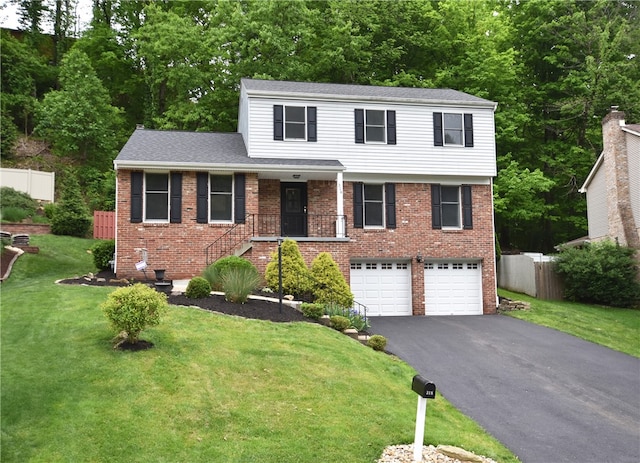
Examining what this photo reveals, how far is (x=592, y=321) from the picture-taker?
17219mm

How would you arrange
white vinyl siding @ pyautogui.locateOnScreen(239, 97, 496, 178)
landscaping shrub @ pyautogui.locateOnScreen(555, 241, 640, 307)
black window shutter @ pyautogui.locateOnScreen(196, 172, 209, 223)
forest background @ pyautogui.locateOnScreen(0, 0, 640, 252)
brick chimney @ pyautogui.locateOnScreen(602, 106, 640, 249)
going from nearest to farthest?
1. black window shutter @ pyautogui.locateOnScreen(196, 172, 209, 223)
2. white vinyl siding @ pyautogui.locateOnScreen(239, 97, 496, 178)
3. landscaping shrub @ pyautogui.locateOnScreen(555, 241, 640, 307)
4. brick chimney @ pyautogui.locateOnScreen(602, 106, 640, 249)
5. forest background @ pyautogui.locateOnScreen(0, 0, 640, 252)

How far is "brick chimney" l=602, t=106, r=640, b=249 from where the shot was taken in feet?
72.4

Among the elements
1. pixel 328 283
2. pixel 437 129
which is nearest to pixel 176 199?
pixel 328 283

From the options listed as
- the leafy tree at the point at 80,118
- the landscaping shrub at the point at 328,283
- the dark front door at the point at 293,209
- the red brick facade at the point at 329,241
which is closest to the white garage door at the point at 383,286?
the red brick facade at the point at 329,241

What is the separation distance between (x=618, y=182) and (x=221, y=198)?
16.5 m

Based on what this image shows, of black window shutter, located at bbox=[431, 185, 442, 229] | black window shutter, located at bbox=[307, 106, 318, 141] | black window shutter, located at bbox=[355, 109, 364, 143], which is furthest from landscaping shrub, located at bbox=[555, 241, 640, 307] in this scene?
black window shutter, located at bbox=[307, 106, 318, 141]

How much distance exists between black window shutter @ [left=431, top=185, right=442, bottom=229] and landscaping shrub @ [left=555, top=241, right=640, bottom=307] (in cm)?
590

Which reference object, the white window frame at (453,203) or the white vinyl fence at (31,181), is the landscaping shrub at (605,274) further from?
the white vinyl fence at (31,181)

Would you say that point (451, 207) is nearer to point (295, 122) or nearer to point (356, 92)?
point (356, 92)

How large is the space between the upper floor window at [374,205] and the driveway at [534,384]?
381cm

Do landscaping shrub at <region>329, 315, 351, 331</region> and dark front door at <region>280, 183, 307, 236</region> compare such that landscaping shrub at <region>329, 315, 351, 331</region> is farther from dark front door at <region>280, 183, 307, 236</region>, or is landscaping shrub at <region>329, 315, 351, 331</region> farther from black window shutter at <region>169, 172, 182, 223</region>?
black window shutter at <region>169, 172, 182, 223</region>

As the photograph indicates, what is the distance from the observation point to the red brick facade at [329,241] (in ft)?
53.7

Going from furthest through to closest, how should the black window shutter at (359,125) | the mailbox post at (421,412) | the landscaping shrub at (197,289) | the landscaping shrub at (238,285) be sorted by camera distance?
the black window shutter at (359,125), the landscaping shrub at (197,289), the landscaping shrub at (238,285), the mailbox post at (421,412)

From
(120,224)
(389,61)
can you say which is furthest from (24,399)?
(389,61)
